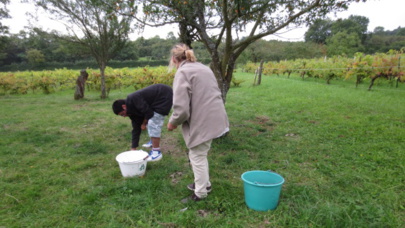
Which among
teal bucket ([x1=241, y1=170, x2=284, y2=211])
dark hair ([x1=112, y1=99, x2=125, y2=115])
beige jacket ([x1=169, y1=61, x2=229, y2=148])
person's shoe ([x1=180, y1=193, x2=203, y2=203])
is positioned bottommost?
person's shoe ([x1=180, y1=193, x2=203, y2=203])

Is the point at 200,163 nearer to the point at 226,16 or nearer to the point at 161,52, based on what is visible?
the point at 226,16

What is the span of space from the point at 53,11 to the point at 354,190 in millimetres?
10349

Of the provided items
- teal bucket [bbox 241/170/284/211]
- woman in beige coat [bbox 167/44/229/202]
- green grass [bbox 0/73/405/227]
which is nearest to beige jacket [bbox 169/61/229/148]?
woman in beige coat [bbox 167/44/229/202]

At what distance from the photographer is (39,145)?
4582 mm

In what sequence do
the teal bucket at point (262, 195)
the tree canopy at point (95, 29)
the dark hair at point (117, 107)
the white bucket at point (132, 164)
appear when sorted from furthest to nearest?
the tree canopy at point (95, 29), the dark hair at point (117, 107), the white bucket at point (132, 164), the teal bucket at point (262, 195)

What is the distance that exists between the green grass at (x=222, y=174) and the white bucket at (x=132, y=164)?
11 centimetres

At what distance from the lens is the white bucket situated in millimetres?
3100

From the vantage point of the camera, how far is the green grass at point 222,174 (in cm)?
234

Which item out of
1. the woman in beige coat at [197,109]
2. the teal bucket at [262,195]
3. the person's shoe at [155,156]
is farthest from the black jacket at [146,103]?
the teal bucket at [262,195]

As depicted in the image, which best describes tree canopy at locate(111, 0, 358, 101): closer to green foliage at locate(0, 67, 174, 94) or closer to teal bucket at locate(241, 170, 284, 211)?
teal bucket at locate(241, 170, 284, 211)

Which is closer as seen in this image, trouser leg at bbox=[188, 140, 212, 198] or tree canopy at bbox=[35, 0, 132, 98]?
trouser leg at bbox=[188, 140, 212, 198]

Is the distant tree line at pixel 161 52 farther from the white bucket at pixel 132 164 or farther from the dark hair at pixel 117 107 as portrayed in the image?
the white bucket at pixel 132 164

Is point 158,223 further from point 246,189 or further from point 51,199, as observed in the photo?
point 51,199

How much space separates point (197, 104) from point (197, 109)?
51 millimetres
